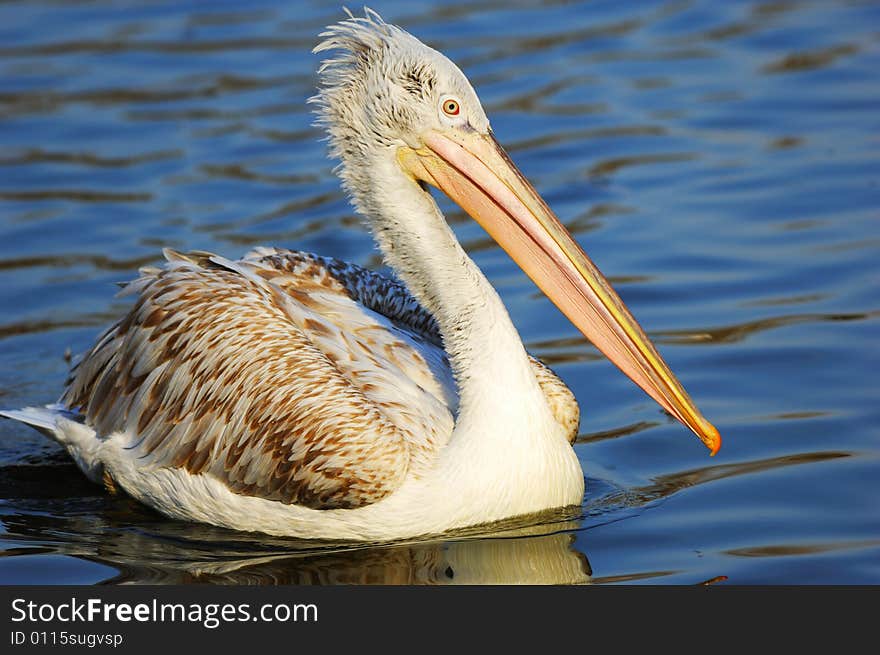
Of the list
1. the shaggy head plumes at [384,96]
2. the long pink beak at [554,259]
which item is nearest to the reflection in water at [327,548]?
the long pink beak at [554,259]

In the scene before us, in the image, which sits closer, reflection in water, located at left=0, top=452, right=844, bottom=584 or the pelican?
reflection in water, located at left=0, top=452, right=844, bottom=584

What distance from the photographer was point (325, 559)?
5.59 metres

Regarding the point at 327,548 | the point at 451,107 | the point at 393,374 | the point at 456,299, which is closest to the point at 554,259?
the point at 456,299

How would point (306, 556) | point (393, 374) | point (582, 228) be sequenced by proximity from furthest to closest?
point (582, 228), point (393, 374), point (306, 556)

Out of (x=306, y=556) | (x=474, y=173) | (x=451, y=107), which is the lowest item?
(x=306, y=556)

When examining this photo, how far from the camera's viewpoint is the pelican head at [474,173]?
568 centimetres

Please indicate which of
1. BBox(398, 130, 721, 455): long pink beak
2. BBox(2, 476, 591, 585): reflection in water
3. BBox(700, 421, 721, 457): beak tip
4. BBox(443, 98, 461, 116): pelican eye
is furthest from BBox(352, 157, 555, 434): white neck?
BBox(700, 421, 721, 457): beak tip

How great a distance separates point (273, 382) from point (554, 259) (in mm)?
1136

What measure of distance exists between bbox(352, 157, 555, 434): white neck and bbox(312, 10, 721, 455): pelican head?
0.05 metres

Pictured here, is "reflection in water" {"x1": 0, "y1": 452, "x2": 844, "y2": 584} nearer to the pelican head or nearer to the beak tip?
the beak tip

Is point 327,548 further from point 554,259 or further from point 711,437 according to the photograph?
point 711,437

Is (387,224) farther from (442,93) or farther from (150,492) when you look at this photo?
(150,492)

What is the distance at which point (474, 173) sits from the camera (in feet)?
18.7

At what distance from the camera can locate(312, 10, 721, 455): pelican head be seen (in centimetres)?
568
